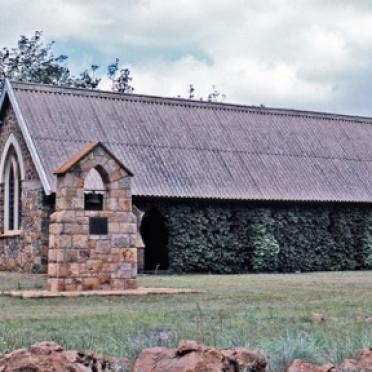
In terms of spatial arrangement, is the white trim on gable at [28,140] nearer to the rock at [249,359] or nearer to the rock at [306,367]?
the rock at [249,359]

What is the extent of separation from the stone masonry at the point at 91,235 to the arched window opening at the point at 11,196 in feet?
39.3

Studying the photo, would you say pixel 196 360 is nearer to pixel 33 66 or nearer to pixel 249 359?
pixel 249 359

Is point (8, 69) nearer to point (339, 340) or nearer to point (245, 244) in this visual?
point (245, 244)

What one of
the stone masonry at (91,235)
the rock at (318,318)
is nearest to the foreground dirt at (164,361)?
the rock at (318,318)

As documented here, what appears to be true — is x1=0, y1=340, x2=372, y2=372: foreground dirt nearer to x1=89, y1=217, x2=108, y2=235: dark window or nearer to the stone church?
x1=89, y1=217, x2=108, y2=235: dark window

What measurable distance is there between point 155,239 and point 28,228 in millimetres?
4475

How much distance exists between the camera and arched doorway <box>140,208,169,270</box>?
30156 millimetres

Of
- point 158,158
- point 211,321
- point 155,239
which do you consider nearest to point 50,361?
point 211,321

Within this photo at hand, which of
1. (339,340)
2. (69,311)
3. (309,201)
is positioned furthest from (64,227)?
(309,201)

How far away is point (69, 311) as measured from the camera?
1365 cm

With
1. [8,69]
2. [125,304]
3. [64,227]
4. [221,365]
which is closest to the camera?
[221,365]

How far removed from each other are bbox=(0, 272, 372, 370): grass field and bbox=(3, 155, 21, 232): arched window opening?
1346cm

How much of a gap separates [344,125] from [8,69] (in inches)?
735

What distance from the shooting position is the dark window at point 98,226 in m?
18.8
